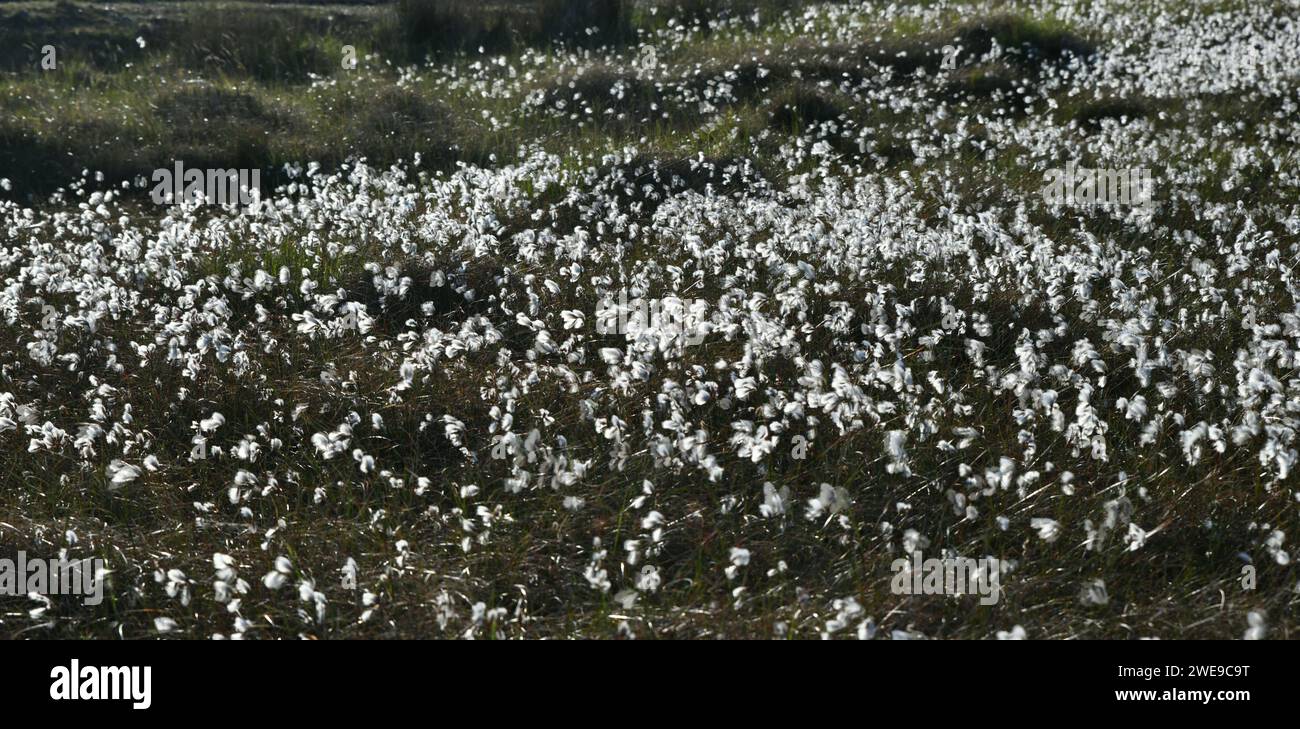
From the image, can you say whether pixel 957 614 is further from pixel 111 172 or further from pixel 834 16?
pixel 834 16

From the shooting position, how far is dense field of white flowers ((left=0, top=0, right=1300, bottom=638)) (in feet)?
10.9

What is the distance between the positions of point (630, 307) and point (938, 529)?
6.65 feet

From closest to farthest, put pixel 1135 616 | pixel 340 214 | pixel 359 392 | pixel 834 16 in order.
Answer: pixel 1135 616 → pixel 359 392 → pixel 340 214 → pixel 834 16

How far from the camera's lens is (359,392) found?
176 inches

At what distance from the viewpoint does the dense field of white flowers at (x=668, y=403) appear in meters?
3.31

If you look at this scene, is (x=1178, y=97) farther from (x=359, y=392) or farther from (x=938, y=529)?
(x=359, y=392)

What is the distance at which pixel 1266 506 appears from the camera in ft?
12.2

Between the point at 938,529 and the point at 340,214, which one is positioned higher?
the point at 340,214

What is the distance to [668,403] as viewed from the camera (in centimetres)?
432

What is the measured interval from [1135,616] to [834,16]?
10.7 metres

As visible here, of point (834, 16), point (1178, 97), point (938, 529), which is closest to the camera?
point (938, 529)
